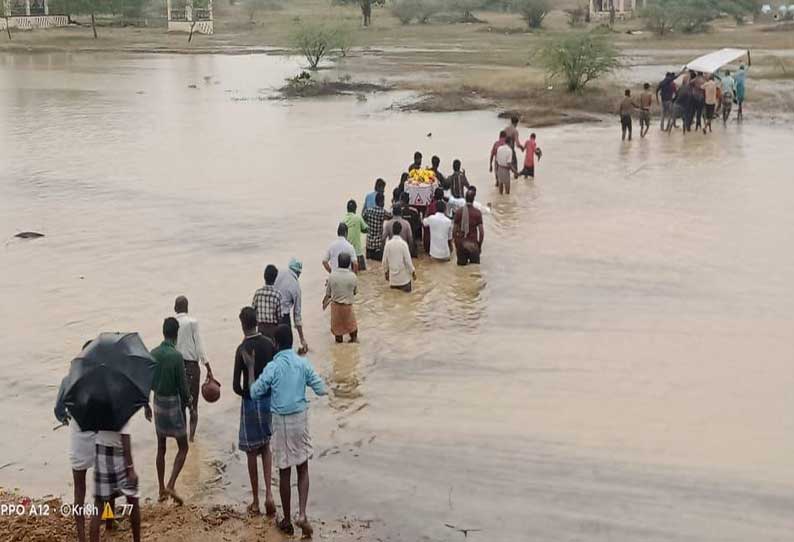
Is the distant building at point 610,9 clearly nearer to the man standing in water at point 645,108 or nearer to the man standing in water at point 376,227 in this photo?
the man standing in water at point 645,108

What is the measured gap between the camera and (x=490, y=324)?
11.5 metres

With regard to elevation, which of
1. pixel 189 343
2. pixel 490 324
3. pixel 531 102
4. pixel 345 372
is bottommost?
pixel 345 372

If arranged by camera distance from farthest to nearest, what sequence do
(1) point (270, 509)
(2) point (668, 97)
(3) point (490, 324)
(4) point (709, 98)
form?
1. (2) point (668, 97)
2. (4) point (709, 98)
3. (3) point (490, 324)
4. (1) point (270, 509)

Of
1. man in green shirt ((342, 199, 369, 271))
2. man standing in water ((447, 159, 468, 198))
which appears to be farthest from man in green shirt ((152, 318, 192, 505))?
man standing in water ((447, 159, 468, 198))

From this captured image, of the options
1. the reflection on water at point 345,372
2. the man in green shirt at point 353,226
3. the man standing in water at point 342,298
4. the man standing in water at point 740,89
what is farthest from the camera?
the man standing in water at point 740,89

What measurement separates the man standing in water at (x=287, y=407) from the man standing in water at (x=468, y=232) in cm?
668

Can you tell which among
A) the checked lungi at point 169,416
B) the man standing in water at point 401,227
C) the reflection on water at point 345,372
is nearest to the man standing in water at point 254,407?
the checked lungi at point 169,416

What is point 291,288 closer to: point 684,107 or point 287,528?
point 287,528

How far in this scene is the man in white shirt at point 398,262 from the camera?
12.0 m

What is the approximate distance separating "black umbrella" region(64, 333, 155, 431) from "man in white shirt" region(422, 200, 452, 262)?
7.64 metres

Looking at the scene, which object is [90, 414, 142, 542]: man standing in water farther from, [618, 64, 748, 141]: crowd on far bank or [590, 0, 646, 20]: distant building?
[590, 0, 646, 20]: distant building

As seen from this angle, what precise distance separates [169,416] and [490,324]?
16.3 ft

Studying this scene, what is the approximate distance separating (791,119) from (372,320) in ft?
64.7

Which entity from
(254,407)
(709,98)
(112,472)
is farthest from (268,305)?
(709,98)
